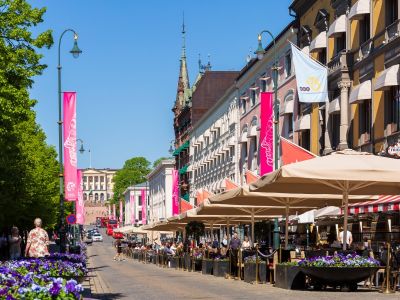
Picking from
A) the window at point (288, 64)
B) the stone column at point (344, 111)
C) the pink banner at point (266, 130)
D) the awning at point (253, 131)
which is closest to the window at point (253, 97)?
the awning at point (253, 131)

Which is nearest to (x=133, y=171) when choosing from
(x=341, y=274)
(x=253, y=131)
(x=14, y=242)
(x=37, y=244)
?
(x=253, y=131)

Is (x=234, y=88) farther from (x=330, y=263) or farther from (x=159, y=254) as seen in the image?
(x=330, y=263)

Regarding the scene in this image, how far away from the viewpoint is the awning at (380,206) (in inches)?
1077

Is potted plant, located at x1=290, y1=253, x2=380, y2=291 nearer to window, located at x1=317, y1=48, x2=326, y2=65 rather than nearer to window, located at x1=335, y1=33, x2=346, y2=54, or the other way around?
window, located at x1=335, y1=33, x2=346, y2=54

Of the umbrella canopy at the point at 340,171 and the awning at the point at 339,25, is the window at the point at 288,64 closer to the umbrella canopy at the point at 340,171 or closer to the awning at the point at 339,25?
the awning at the point at 339,25

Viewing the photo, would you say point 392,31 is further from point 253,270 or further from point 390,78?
point 253,270

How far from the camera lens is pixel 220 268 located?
29.3 m

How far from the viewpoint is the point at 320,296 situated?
56.3ft

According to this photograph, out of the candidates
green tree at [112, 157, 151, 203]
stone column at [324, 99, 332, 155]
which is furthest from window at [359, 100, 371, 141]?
green tree at [112, 157, 151, 203]

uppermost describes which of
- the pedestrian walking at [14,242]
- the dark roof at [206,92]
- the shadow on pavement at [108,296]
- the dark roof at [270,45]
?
the dark roof at [206,92]

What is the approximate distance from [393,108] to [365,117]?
3.59m

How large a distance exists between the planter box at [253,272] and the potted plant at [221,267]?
3807 mm

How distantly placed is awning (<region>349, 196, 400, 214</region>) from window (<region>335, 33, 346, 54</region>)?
34.5 feet

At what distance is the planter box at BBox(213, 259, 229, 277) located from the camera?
28.6 m
